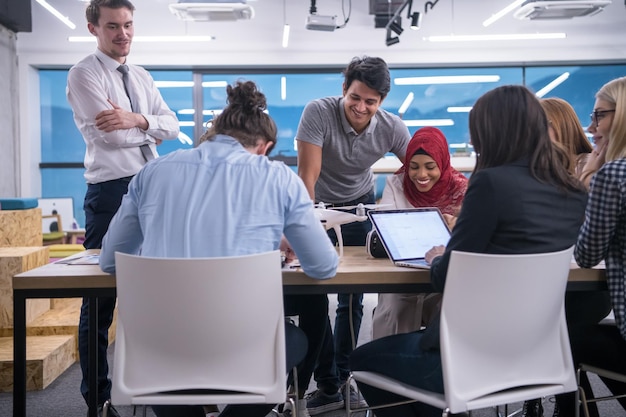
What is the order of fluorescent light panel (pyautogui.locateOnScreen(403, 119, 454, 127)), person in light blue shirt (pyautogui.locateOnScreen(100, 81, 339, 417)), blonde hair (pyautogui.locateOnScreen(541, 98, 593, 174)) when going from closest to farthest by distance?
1. person in light blue shirt (pyautogui.locateOnScreen(100, 81, 339, 417))
2. blonde hair (pyautogui.locateOnScreen(541, 98, 593, 174))
3. fluorescent light panel (pyautogui.locateOnScreen(403, 119, 454, 127))

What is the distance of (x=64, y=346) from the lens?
3436mm

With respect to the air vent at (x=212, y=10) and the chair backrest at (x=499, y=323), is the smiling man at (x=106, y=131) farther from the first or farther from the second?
the air vent at (x=212, y=10)

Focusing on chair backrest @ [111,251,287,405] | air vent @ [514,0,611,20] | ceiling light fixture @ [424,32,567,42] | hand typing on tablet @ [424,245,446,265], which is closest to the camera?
Answer: chair backrest @ [111,251,287,405]

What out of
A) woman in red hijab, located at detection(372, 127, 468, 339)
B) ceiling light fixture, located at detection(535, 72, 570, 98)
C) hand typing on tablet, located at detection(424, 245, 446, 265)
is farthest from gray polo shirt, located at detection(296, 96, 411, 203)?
ceiling light fixture, located at detection(535, 72, 570, 98)

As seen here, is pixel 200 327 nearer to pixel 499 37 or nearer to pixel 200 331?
pixel 200 331

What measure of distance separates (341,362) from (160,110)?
138 cm

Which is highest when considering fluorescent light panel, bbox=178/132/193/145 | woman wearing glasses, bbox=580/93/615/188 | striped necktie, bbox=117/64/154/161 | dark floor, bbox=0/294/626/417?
fluorescent light panel, bbox=178/132/193/145

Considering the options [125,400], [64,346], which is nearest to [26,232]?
[64,346]

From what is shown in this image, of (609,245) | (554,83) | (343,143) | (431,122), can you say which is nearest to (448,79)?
(431,122)

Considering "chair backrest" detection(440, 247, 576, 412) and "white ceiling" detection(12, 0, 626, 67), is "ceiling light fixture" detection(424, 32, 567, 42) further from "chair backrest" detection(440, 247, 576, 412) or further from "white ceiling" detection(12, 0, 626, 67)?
"chair backrest" detection(440, 247, 576, 412)

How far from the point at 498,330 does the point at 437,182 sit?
3.75 ft

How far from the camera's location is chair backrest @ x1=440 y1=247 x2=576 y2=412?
4.83ft

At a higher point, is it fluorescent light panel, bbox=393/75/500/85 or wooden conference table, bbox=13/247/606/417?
fluorescent light panel, bbox=393/75/500/85

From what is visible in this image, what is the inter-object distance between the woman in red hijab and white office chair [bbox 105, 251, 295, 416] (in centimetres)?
96
